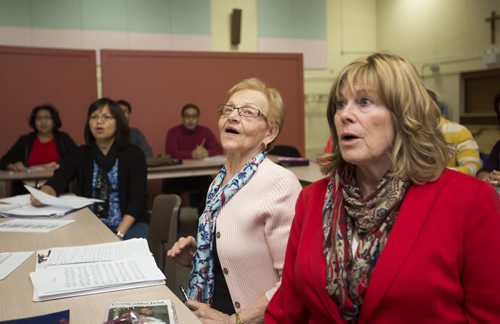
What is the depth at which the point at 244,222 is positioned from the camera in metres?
Answer: 1.67

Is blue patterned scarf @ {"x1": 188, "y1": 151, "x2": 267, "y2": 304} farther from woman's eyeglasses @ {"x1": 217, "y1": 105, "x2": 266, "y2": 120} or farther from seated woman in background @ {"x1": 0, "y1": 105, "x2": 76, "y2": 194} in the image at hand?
seated woman in background @ {"x1": 0, "y1": 105, "x2": 76, "y2": 194}

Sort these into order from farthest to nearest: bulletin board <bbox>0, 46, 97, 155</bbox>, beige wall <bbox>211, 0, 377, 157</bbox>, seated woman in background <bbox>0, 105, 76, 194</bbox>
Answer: beige wall <bbox>211, 0, 377, 157</bbox> → bulletin board <bbox>0, 46, 97, 155</bbox> → seated woman in background <bbox>0, 105, 76, 194</bbox>

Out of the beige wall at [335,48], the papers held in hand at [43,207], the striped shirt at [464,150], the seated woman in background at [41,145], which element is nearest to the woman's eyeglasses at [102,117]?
the papers held in hand at [43,207]

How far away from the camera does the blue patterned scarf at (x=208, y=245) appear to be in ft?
5.73

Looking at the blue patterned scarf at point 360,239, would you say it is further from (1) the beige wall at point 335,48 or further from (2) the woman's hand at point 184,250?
(1) the beige wall at point 335,48

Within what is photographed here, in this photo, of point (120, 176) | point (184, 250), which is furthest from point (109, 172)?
point (184, 250)

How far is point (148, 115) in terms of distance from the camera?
21.6 ft

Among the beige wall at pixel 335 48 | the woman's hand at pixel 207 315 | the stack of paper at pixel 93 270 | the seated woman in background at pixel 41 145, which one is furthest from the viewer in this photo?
the beige wall at pixel 335 48

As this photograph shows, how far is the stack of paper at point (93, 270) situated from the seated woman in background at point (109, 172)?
1.16 meters

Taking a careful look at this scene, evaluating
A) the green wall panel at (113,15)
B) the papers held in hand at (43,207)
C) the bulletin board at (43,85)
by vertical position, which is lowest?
the papers held in hand at (43,207)

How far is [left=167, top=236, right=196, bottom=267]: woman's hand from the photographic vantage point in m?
1.79

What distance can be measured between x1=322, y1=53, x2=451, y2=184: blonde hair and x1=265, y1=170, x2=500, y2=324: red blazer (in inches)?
2.8

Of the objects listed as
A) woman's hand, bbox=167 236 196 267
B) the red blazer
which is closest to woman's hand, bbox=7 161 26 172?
woman's hand, bbox=167 236 196 267

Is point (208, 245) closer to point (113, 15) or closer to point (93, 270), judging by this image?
point (93, 270)
